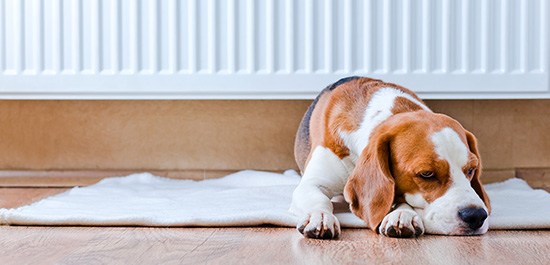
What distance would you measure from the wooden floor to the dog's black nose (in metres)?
0.03

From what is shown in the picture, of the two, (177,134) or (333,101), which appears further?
(177,134)

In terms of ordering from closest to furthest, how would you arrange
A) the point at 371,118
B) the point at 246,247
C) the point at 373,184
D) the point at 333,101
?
the point at 246,247, the point at 373,184, the point at 371,118, the point at 333,101

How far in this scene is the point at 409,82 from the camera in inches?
84.4

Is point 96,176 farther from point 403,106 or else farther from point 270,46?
point 403,106

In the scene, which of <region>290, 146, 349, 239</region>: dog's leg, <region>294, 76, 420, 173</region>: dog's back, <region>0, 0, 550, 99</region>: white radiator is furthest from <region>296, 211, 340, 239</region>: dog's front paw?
<region>0, 0, 550, 99</region>: white radiator

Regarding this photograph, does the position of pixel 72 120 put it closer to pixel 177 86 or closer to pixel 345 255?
pixel 177 86

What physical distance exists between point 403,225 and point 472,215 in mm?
119

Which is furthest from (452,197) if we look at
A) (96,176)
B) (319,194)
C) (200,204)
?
(96,176)

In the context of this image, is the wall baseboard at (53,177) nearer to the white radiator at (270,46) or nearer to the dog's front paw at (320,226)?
the white radiator at (270,46)

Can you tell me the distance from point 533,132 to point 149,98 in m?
1.07

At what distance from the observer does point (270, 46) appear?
84.4 inches

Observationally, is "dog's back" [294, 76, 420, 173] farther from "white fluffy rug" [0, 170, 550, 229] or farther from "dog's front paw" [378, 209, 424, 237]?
"dog's front paw" [378, 209, 424, 237]

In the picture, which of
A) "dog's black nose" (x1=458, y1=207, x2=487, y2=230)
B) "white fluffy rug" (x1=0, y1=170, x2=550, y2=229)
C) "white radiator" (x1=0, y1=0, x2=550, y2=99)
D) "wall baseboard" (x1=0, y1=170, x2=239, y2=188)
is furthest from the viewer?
"wall baseboard" (x1=0, y1=170, x2=239, y2=188)

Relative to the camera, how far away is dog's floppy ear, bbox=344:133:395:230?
1.51 metres
